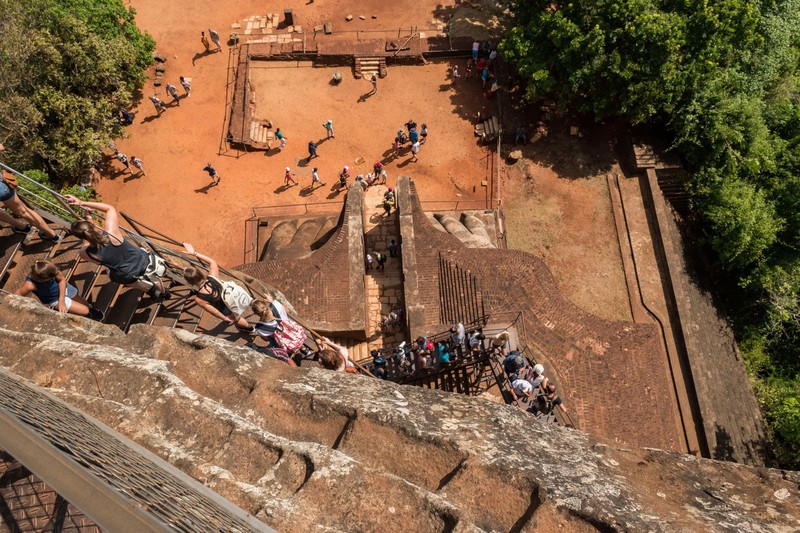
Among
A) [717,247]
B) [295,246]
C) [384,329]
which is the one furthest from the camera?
[717,247]

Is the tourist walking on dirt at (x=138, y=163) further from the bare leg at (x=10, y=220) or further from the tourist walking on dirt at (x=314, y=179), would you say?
the bare leg at (x=10, y=220)

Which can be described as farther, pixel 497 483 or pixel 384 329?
pixel 384 329

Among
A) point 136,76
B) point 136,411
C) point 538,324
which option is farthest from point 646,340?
point 136,76

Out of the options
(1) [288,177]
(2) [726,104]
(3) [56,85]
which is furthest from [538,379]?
(3) [56,85]

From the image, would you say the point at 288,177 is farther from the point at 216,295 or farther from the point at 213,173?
the point at 216,295

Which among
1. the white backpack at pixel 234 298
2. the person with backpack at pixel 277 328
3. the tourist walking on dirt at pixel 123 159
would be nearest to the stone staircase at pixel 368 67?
the tourist walking on dirt at pixel 123 159

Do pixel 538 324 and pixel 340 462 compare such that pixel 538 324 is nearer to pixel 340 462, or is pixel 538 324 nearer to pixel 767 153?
pixel 340 462

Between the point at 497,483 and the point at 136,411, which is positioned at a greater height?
the point at 136,411
